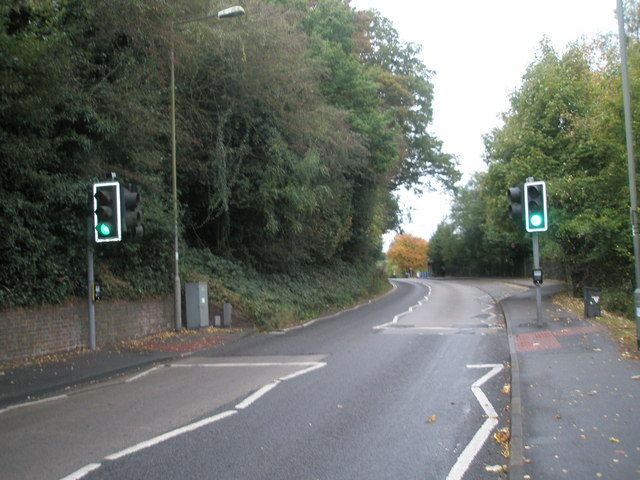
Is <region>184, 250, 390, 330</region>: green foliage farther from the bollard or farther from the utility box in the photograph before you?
the utility box

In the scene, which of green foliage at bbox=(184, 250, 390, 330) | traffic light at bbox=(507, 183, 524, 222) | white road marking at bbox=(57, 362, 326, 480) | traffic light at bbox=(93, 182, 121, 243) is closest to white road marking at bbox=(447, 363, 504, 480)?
white road marking at bbox=(57, 362, 326, 480)

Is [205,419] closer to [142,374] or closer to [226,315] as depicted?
[142,374]

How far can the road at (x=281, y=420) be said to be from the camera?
523 centimetres

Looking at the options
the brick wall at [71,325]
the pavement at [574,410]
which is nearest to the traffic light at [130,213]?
the brick wall at [71,325]

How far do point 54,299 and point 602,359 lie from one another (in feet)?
35.7

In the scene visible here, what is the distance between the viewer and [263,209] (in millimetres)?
19656

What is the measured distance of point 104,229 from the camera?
1123 centimetres

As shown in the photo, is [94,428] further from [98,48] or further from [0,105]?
[98,48]

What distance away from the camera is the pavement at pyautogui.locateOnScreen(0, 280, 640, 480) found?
506cm

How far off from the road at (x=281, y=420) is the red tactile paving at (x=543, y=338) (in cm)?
75

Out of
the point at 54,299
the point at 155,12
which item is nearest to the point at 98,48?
the point at 155,12

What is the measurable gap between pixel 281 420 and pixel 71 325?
7.56 metres

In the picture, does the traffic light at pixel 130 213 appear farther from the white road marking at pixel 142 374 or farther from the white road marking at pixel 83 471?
the white road marking at pixel 83 471

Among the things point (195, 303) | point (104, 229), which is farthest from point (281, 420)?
point (195, 303)
